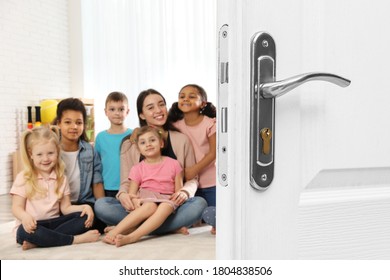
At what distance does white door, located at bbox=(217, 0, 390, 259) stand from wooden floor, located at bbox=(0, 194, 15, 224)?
3.00 meters

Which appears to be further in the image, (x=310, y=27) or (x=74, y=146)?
(x=74, y=146)

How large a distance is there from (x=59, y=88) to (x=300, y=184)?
5457 mm

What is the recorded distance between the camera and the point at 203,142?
10.6ft

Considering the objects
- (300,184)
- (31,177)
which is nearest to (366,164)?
(300,184)

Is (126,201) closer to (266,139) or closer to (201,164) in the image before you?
(201,164)

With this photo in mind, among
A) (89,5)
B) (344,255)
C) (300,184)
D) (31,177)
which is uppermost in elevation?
(89,5)

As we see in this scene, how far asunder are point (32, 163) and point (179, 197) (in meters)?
0.90

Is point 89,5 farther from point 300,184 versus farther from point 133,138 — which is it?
point 300,184

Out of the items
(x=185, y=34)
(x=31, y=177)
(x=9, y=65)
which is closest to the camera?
(x=31, y=177)

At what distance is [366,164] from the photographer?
640 millimetres

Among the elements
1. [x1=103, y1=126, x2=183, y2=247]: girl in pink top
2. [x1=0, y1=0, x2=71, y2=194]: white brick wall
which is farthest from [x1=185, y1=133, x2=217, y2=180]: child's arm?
[x1=0, y1=0, x2=71, y2=194]: white brick wall

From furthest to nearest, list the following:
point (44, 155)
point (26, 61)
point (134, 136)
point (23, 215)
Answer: point (26, 61), point (134, 136), point (44, 155), point (23, 215)

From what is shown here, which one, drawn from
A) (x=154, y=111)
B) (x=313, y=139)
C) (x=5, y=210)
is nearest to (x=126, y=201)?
(x=154, y=111)

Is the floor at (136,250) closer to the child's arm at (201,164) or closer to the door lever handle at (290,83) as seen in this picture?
the child's arm at (201,164)
